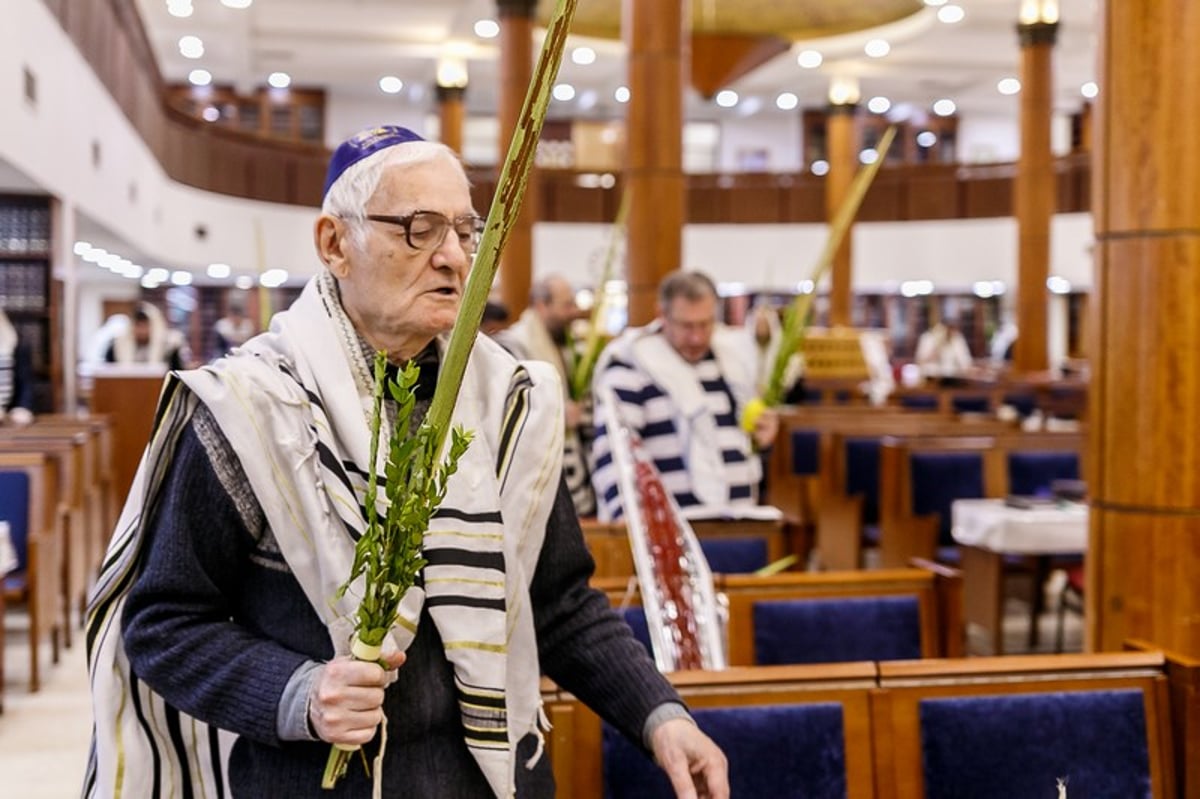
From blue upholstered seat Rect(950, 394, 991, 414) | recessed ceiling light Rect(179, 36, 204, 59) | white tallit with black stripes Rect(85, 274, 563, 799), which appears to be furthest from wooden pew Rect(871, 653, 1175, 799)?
recessed ceiling light Rect(179, 36, 204, 59)

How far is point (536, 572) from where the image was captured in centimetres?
165

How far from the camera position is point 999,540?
17.4ft

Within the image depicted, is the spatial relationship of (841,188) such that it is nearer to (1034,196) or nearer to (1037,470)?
(1034,196)

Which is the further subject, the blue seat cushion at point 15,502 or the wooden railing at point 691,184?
the wooden railing at point 691,184

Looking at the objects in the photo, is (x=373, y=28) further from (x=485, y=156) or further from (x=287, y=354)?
(x=287, y=354)

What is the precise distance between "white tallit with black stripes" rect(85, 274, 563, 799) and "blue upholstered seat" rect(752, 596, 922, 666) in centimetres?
182

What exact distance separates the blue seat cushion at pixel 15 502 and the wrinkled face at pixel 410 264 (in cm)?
442

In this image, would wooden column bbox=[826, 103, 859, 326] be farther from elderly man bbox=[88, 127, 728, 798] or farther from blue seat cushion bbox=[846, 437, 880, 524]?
elderly man bbox=[88, 127, 728, 798]

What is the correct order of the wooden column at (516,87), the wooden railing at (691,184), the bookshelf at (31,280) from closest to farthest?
the bookshelf at (31,280), the wooden column at (516,87), the wooden railing at (691,184)

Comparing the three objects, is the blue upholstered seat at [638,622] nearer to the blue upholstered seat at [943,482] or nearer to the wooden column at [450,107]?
the blue upholstered seat at [943,482]

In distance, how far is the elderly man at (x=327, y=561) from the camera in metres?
1.40

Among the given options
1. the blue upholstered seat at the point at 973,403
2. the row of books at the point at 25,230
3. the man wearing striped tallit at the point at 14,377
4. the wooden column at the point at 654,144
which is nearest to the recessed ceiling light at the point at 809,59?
the blue upholstered seat at the point at 973,403

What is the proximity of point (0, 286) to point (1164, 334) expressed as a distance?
864 centimetres

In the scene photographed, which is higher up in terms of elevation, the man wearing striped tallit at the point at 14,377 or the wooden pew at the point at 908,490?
the man wearing striped tallit at the point at 14,377
